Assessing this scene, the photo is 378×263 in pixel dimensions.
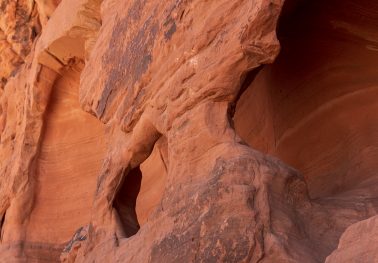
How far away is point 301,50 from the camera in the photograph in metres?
4.67

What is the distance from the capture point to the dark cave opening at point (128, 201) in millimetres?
4125

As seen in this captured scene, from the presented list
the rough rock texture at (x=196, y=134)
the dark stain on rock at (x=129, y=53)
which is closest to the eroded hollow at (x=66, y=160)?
the rough rock texture at (x=196, y=134)

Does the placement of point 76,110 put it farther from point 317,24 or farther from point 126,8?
point 317,24

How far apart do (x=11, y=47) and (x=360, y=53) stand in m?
4.01

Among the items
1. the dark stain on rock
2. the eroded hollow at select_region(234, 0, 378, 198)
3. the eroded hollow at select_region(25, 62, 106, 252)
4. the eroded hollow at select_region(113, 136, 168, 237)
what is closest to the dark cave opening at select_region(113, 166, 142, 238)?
the eroded hollow at select_region(113, 136, 168, 237)

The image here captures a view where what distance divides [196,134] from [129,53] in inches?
45.7

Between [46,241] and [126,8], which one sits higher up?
[126,8]

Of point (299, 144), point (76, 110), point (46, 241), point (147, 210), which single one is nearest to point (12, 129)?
point (76, 110)

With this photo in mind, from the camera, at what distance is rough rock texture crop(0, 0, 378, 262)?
3.04m

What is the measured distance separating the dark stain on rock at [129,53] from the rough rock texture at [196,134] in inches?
0.5

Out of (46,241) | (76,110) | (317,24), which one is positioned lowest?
(46,241)

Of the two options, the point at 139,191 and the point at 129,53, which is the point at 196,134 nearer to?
the point at 129,53

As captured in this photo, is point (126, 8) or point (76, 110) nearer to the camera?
point (126, 8)

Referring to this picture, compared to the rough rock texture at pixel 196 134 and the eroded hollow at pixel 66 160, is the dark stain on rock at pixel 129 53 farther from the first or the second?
the eroded hollow at pixel 66 160
